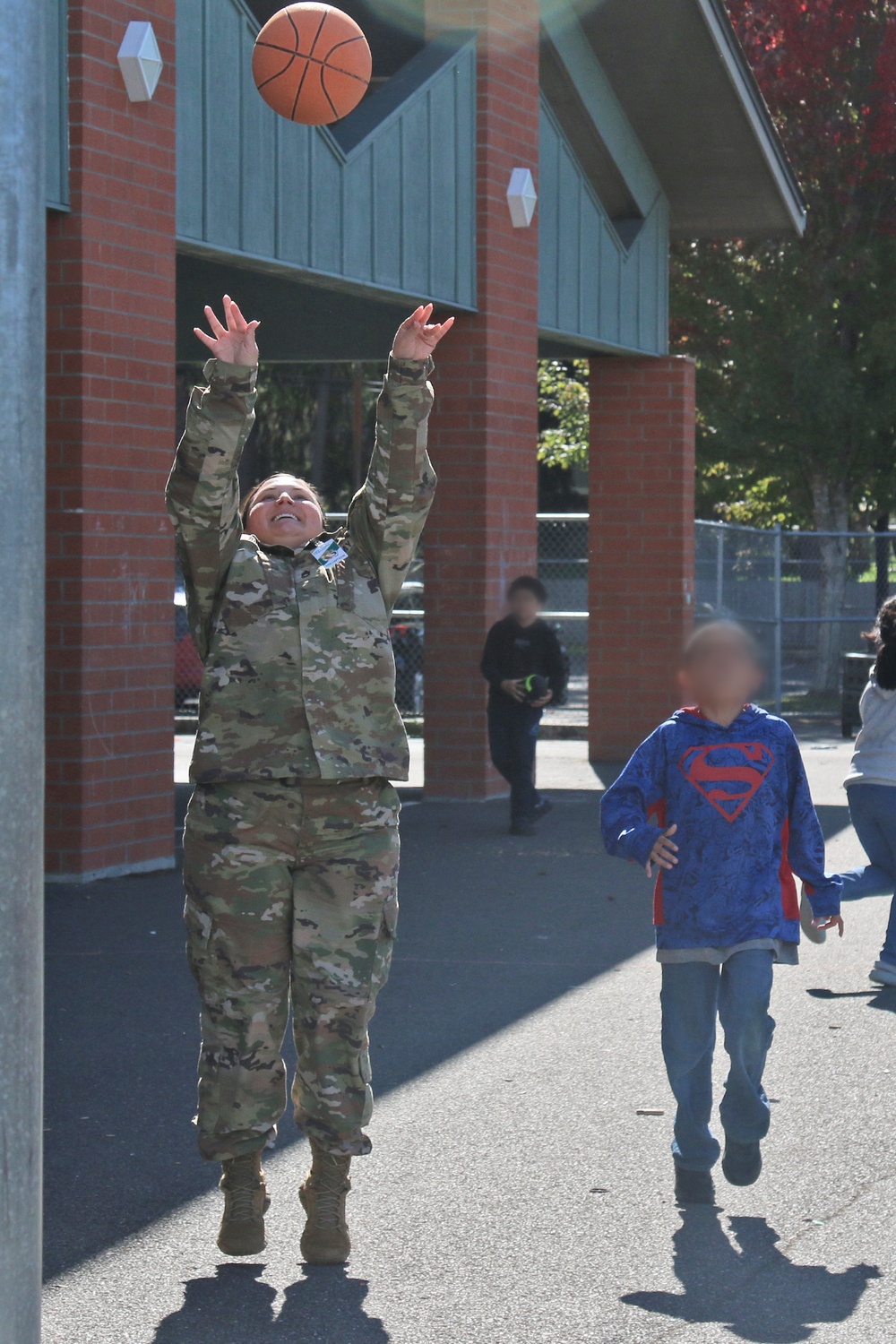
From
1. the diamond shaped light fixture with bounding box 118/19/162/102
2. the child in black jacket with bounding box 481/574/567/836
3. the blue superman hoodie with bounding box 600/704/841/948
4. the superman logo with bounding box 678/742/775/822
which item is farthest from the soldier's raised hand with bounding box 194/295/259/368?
the child in black jacket with bounding box 481/574/567/836

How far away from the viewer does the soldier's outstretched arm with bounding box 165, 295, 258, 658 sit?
→ 443cm

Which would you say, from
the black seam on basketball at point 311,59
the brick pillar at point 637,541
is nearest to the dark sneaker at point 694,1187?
the black seam on basketball at point 311,59

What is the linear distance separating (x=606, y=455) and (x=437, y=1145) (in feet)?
41.2

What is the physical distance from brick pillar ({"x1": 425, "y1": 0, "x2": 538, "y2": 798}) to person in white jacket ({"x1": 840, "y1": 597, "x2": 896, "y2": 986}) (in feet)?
19.2

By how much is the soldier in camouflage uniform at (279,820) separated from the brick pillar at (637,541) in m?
12.5

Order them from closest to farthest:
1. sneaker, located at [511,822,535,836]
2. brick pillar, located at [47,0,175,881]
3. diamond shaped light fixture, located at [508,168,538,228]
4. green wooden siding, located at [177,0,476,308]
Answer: brick pillar, located at [47,0,175,881] < green wooden siding, located at [177,0,476,308] < sneaker, located at [511,822,535,836] < diamond shaped light fixture, located at [508,168,538,228]

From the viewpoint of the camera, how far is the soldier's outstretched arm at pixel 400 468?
4.59 metres

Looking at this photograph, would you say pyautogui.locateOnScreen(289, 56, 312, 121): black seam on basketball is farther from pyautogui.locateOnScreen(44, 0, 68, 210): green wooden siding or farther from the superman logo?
the superman logo

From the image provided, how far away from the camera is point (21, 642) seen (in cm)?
300

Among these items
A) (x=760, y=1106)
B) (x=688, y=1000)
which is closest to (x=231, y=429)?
(x=688, y=1000)

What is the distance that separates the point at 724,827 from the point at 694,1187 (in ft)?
3.20

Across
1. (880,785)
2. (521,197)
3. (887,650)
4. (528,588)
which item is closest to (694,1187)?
(880,785)

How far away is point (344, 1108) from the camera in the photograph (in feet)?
14.7

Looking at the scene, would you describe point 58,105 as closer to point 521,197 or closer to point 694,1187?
point 521,197
